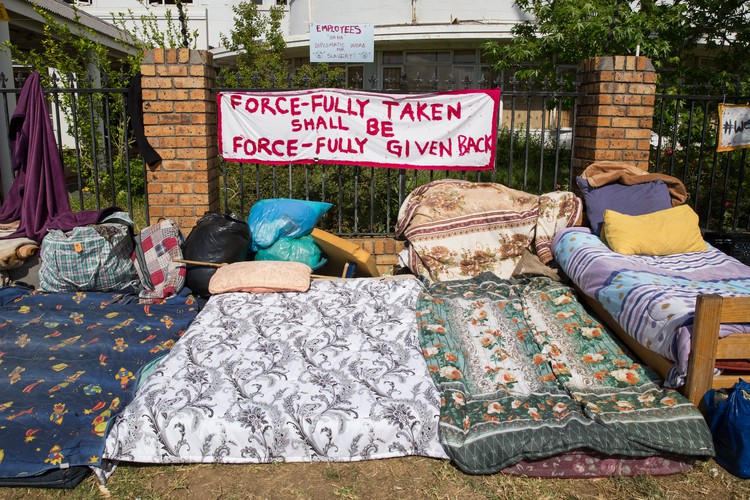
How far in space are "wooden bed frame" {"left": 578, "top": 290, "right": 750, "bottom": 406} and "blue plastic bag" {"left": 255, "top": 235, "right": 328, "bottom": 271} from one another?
3077mm

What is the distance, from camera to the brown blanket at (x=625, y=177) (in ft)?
17.4

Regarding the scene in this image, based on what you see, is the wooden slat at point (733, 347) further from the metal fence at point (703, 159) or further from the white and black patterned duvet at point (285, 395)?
the metal fence at point (703, 159)

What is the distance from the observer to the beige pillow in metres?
4.71

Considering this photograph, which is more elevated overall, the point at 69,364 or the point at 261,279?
the point at 261,279

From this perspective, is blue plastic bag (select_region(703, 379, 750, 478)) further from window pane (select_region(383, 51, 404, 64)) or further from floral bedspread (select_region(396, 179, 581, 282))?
window pane (select_region(383, 51, 404, 64))

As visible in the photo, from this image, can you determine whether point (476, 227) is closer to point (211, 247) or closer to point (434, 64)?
point (211, 247)

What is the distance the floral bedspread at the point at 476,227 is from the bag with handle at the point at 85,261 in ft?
7.73

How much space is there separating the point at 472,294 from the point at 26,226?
3.88m

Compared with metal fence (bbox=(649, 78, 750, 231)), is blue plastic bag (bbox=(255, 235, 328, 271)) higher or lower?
lower

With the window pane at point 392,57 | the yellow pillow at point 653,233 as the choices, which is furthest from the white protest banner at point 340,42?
the window pane at point 392,57

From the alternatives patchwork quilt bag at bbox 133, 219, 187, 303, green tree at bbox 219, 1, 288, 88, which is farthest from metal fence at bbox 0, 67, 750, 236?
green tree at bbox 219, 1, 288, 88

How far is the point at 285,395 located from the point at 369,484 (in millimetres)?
681

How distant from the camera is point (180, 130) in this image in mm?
5652

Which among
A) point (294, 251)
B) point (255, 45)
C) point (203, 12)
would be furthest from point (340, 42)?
point (203, 12)
